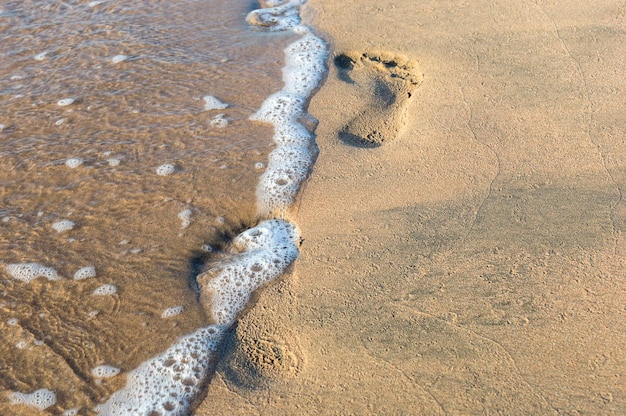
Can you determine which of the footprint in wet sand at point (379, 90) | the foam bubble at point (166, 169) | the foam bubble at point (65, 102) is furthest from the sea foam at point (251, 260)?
the foam bubble at point (65, 102)

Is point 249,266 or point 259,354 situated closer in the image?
point 259,354

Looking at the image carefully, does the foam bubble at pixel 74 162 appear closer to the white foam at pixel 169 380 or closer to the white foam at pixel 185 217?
the white foam at pixel 185 217

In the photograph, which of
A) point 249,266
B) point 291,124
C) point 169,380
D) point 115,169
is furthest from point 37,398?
point 291,124

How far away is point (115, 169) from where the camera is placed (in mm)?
3068

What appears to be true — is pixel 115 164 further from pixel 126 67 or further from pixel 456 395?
pixel 456 395

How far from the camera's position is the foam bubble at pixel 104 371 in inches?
85.8

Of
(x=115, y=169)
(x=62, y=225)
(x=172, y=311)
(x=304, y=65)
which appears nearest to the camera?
(x=172, y=311)

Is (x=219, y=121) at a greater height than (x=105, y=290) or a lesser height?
greater

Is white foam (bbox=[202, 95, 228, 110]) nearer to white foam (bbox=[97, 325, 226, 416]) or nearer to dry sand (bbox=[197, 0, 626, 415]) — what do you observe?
dry sand (bbox=[197, 0, 626, 415])

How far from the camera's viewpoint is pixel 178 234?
8.95 feet

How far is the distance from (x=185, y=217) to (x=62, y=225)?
65 cm

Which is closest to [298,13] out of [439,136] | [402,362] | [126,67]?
[126,67]

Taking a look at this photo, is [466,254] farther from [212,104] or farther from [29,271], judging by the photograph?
[29,271]

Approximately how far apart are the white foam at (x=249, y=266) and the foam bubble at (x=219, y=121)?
90 cm
